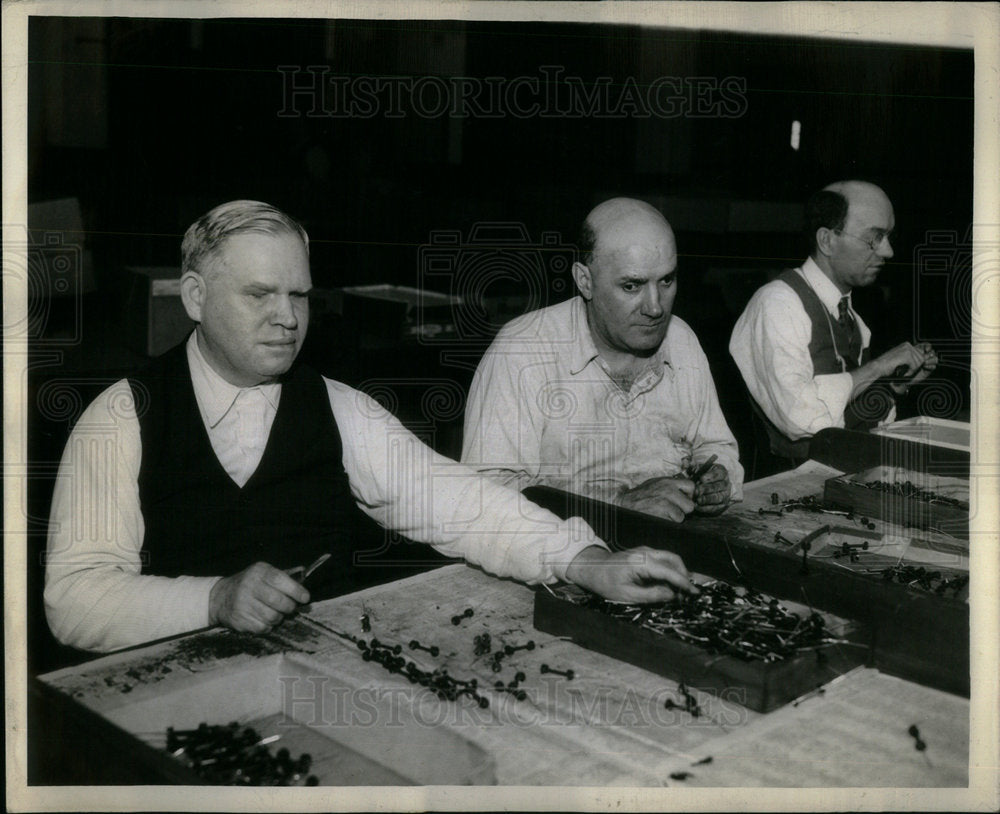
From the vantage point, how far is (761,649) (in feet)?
5.76

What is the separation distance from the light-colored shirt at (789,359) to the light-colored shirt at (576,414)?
0.26 m

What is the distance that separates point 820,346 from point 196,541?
1958 mm

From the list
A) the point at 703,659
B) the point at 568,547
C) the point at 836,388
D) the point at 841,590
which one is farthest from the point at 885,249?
the point at 703,659

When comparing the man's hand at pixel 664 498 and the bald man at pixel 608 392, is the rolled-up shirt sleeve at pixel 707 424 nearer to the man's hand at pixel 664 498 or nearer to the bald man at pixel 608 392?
the bald man at pixel 608 392

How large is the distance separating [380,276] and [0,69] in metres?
1.04

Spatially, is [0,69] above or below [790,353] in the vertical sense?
above

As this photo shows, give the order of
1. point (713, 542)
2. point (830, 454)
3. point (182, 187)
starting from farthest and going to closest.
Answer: point (830, 454)
point (182, 187)
point (713, 542)

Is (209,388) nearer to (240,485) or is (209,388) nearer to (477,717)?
(240,485)

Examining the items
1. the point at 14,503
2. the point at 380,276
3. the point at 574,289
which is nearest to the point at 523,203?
the point at 574,289

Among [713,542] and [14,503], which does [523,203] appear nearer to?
[713,542]

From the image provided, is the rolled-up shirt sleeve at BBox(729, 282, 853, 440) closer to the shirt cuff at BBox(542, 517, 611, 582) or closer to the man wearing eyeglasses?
the man wearing eyeglasses

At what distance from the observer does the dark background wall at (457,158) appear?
2.23 metres

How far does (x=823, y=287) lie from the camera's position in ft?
10.2

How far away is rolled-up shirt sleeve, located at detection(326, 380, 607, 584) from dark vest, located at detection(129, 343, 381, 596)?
5 centimetres
